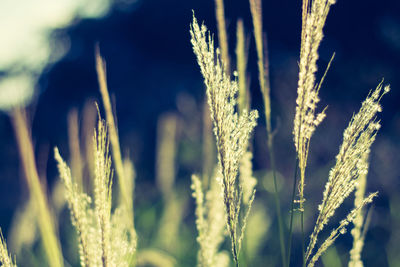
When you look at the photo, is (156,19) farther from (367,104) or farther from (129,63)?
(367,104)

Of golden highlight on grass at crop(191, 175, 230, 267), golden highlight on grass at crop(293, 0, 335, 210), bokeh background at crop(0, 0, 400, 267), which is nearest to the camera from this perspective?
golden highlight on grass at crop(293, 0, 335, 210)

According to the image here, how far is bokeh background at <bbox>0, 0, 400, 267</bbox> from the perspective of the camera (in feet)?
16.6

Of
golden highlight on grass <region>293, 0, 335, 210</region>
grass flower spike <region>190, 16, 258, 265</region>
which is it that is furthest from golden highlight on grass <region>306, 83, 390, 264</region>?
grass flower spike <region>190, 16, 258, 265</region>

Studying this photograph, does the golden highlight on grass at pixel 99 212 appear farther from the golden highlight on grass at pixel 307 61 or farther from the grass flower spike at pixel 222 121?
the golden highlight on grass at pixel 307 61

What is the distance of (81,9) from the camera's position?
8047mm

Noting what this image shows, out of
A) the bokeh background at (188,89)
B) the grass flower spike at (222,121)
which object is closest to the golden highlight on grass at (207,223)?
the grass flower spike at (222,121)

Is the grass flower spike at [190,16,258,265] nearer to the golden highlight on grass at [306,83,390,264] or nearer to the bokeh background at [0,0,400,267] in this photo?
the golden highlight on grass at [306,83,390,264]

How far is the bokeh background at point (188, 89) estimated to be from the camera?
16.6 ft

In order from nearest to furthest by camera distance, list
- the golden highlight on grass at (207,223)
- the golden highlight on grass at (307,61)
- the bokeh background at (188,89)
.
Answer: the golden highlight on grass at (307,61)
the golden highlight on grass at (207,223)
the bokeh background at (188,89)

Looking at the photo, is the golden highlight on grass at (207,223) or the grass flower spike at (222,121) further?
the golden highlight on grass at (207,223)

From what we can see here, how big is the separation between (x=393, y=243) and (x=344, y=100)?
399 centimetres

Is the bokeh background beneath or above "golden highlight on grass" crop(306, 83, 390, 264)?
above

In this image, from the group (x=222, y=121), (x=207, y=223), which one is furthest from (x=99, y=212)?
(x=207, y=223)

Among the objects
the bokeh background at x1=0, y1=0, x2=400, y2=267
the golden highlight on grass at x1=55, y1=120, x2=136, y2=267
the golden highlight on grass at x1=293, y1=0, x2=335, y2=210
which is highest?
the bokeh background at x1=0, y1=0, x2=400, y2=267
